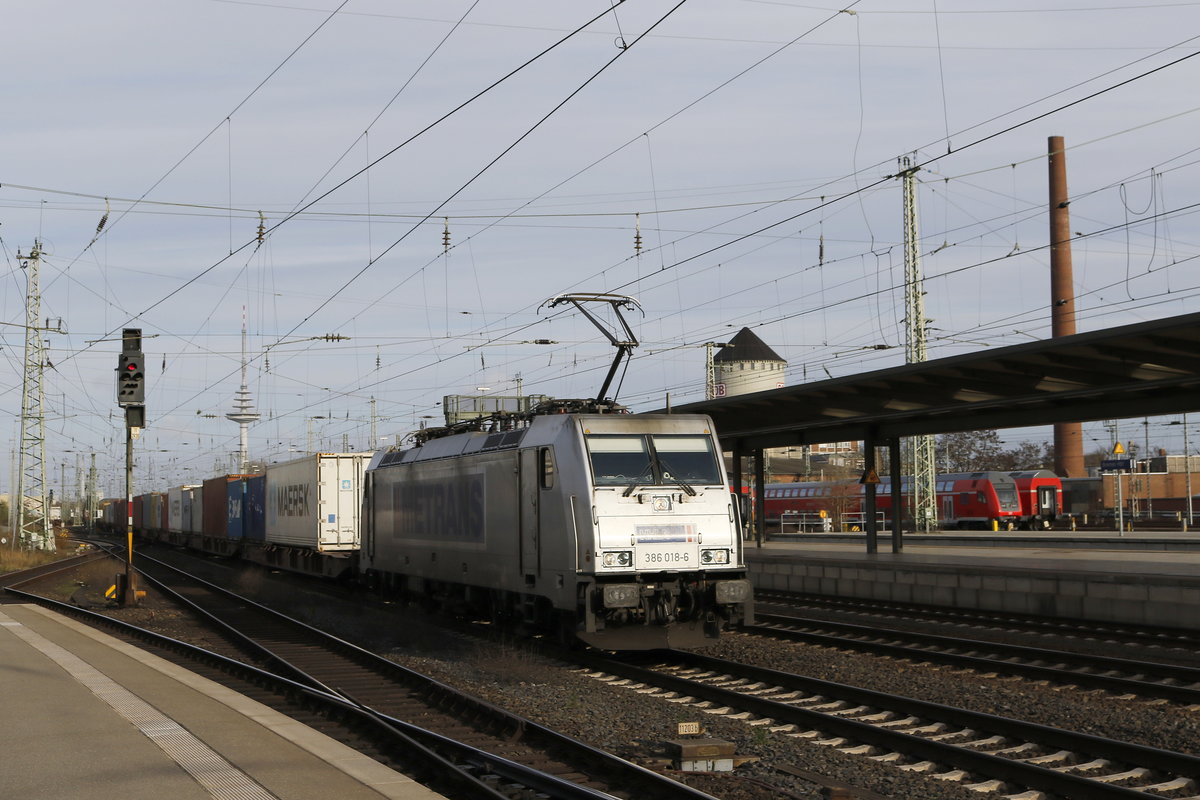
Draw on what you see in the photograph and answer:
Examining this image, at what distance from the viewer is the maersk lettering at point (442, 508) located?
1775cm

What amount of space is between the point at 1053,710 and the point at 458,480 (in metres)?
10.0

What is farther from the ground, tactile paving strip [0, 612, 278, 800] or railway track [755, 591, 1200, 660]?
tactile paving strip [0, 612, 278, 800]

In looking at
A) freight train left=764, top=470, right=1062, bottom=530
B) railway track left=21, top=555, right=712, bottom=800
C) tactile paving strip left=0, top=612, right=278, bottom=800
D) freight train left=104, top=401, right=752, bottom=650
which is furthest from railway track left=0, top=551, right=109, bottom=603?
freight train left=764, top=470, right=1062, bottom=530

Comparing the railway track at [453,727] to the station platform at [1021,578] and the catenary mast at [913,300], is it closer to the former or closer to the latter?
the station platform at [1021,578]

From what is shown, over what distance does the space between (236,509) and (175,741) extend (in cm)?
3387

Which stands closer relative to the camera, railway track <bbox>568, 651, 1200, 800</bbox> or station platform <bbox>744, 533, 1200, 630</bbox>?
railway track <bbox>568, 651, 1200, 800</bbox>

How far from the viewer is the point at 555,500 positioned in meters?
14.9

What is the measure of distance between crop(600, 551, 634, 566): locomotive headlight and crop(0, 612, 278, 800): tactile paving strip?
5474 millimetres

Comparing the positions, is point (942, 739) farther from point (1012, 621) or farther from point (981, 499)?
point (981, 499)

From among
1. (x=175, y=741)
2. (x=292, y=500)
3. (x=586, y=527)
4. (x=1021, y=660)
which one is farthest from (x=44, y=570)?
(x=1021, y=660)

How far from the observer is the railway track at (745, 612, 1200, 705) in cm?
1222

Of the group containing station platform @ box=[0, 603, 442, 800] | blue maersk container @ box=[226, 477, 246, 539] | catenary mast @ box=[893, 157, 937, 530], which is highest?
catenary mast @ box=[893, 157, 937, 530]

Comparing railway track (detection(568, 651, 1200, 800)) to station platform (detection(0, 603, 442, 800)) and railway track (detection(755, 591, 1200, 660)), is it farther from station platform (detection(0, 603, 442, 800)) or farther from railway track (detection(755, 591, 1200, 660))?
railway track (detection(755, 591, 1200, 660))

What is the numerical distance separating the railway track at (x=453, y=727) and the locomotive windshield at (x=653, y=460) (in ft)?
11.5
